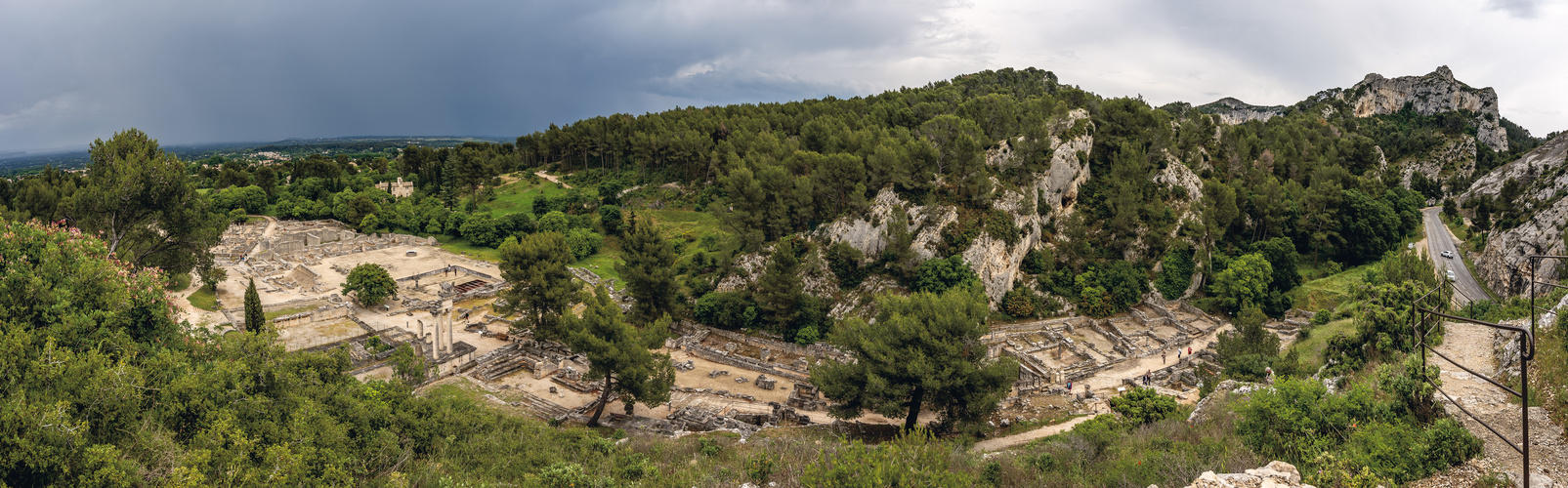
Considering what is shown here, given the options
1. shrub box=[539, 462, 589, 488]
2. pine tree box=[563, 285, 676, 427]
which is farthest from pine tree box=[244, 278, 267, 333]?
shrub box=[539, 462, 589, 488]

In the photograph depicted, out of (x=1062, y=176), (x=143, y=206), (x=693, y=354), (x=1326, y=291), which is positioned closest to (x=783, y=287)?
(x=693, y=354)

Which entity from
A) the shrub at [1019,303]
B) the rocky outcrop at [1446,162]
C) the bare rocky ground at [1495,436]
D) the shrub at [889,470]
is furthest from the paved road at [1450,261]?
the shrub at [889,470]

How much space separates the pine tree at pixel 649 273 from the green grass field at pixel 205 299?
25.3 metres

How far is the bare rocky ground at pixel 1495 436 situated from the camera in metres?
10.4

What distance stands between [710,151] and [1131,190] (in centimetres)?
3911

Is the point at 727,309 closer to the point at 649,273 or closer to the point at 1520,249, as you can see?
the point at 649,273

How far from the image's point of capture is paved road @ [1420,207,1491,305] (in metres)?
35.5

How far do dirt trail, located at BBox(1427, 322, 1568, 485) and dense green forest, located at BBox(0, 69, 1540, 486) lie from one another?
0.60 m

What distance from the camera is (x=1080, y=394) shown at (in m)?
28.4

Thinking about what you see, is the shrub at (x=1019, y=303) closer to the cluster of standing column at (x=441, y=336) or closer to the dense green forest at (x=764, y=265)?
the dense green forest at (x=764, y=265)

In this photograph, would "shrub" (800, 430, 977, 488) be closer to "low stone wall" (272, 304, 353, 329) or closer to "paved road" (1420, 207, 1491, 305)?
"paved road" (1420, 207, 1491, 305)

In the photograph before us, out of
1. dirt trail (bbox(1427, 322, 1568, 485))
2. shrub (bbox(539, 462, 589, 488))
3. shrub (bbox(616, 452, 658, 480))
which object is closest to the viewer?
dirt trail (bbox(1427, 322, 1568, 485))

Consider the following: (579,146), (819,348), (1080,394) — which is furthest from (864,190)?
(579,146)

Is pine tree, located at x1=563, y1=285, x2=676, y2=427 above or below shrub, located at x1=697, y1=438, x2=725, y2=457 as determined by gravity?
above
